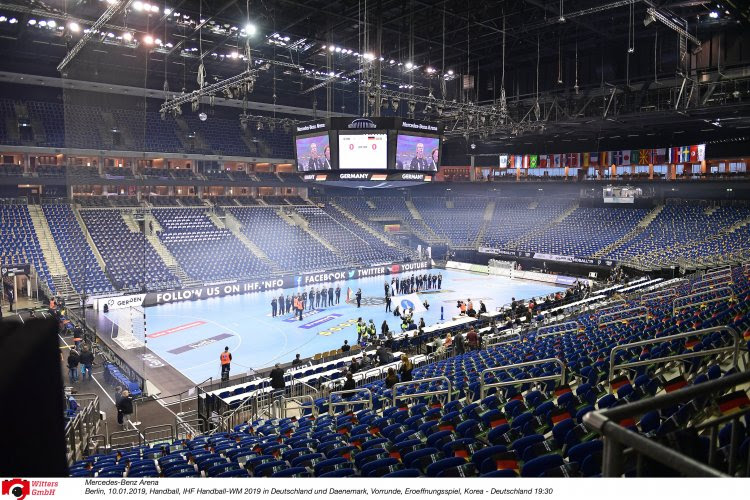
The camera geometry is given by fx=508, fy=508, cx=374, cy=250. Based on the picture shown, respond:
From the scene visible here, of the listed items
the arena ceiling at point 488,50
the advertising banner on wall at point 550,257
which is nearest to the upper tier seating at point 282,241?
the arena ceiling at point 488,50

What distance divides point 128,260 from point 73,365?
42.0ft

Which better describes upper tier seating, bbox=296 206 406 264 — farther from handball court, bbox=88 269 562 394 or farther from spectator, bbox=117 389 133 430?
spectator, bbox=117 389 133 430

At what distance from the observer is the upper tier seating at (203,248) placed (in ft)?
104

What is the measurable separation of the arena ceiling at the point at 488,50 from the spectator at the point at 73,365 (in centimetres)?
885

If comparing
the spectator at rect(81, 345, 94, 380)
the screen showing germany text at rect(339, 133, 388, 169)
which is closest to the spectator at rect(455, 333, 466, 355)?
the screen showing germany text at rect(339, 133, 388, 169)

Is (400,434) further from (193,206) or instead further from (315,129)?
(193,206)

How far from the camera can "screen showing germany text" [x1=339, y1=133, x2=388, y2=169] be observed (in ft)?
54.6

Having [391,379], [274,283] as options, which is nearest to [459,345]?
[391,379]

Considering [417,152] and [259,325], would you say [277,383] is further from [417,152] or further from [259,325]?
[259,325]

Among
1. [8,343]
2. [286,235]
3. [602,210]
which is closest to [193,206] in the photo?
[286,235]

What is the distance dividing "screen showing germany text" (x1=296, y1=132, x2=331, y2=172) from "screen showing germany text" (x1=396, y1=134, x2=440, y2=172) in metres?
2.41

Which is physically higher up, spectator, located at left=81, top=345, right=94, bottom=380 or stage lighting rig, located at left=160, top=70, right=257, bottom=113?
stage lighting rig, located at left=160, top=70, right=257, bottom=113

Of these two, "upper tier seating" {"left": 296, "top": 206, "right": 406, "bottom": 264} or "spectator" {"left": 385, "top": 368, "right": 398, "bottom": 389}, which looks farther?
"upper tier seating" {"left": 296, "top": 206, "right": 406, "bottom": 264}

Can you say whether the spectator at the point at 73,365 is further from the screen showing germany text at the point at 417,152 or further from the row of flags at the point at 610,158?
the row of flags at the point at 610,158
